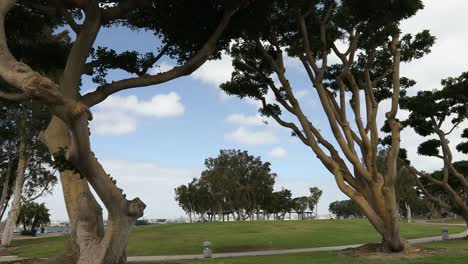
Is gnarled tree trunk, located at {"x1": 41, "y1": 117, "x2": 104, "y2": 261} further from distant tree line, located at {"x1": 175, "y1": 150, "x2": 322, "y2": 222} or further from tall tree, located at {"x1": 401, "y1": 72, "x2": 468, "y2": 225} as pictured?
distant tree line, located at {"x1": 175, "y1": 150, "x2": 322, "y2": 222}

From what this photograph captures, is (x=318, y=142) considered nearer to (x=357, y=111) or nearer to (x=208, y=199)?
(x=357, y=111)

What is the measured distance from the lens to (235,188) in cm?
7900

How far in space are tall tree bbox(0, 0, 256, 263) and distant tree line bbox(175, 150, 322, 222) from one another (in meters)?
63.2

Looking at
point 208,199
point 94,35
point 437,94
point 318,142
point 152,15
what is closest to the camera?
point 94,35

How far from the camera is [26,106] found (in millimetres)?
35688

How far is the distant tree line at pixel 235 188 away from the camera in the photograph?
260 feet

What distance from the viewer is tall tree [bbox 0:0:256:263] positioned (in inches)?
379

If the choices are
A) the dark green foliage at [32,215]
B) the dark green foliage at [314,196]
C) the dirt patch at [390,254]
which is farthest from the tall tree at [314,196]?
the dirt patch at [390,254]

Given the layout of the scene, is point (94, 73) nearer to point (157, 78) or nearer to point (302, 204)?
point (157, 78)

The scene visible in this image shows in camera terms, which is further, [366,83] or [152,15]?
[366,83]

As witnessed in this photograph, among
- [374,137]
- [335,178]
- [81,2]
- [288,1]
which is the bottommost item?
[335,178]

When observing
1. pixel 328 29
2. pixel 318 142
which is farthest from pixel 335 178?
pixel 328 29

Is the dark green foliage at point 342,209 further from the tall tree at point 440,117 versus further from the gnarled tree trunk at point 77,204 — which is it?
the gnarled tree trunk at point 77,204

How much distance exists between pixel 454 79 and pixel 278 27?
40.0 feet
